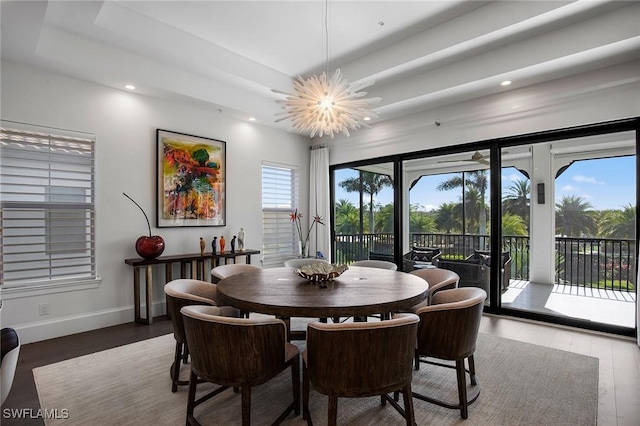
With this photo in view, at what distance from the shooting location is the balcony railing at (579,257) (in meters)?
3.66

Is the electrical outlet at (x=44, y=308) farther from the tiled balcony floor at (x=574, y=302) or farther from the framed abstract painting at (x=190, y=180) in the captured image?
the tiled balcony floor at (x=574, y=302)

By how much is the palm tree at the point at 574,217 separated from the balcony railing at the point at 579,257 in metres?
0.10

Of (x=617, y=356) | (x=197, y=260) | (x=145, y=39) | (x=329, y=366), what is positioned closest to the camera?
(x=329, y=366)

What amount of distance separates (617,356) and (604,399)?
1.02m

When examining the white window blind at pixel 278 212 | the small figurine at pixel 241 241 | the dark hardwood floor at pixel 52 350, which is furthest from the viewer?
the white window blind at pixel 278 212

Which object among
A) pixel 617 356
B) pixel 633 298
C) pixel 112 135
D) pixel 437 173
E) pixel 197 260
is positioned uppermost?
pixel 112 135

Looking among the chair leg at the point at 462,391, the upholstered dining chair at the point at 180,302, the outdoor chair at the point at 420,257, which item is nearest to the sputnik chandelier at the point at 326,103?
the upholstered dining chair at the point at 180,302

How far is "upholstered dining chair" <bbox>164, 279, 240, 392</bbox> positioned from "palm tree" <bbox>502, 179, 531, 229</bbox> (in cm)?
376

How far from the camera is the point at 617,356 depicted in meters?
2.99

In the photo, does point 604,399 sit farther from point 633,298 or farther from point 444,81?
point 444,81

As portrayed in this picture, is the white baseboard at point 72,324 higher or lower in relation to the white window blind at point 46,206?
lower

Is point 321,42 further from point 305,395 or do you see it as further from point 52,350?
point 52,350

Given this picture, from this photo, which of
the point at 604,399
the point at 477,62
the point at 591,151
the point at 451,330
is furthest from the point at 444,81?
the point at 604,399

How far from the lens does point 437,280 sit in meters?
3.00
